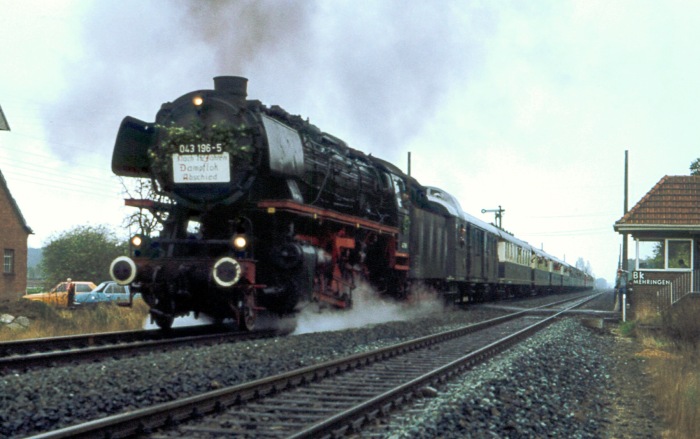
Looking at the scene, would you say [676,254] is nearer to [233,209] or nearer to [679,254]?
[679,254]

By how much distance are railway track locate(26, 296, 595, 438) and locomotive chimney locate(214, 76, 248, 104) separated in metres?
4.71

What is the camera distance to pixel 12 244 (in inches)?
1294

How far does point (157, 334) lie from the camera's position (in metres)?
11.7

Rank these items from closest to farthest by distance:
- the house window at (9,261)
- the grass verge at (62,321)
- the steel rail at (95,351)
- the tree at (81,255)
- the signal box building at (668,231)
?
the steel rail at (95,351) → the grass verge at (62,321) → the signal box building at (668,231) → the house window at (9,261) → the tree at (81,255)

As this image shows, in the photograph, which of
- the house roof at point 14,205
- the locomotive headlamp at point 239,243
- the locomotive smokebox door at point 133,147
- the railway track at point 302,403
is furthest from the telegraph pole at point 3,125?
the railway track at point 302,403

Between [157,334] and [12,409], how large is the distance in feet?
19.6

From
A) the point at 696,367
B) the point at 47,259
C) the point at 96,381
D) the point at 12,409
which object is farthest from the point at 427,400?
the point at 47,259

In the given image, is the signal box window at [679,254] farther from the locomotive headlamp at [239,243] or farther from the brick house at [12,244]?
the brick house at [12,244]

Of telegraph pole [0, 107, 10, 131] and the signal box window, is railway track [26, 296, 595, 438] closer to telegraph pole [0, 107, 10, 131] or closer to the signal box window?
the signal box window

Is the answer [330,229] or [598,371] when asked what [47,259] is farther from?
[598,371]

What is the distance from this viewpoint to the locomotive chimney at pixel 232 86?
1198cm

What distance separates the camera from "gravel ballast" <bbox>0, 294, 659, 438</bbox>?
19.2 feet

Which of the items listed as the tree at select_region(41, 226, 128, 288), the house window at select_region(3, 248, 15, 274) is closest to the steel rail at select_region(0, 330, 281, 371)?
the house window at select_region(3, 248, 15, 274)

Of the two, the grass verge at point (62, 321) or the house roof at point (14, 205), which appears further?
the house roof at point (14, 205)
